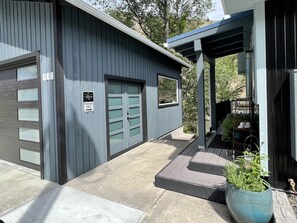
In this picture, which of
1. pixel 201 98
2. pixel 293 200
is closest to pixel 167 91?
pixel 201 98

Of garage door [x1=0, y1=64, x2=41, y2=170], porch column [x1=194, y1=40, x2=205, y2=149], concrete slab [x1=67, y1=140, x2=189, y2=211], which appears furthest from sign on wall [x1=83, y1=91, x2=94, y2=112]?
porch column [x1=194, y1=40, x2=205, y2=149]

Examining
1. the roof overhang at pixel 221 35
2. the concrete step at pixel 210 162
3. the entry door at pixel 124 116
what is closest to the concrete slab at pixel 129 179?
the entry door at pixel 124 116

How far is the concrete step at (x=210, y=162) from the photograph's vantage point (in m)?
3.19

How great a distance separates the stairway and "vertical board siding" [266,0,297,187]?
736mm

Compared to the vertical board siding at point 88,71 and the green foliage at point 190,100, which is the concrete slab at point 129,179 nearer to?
the vertical board siding at point 88,71

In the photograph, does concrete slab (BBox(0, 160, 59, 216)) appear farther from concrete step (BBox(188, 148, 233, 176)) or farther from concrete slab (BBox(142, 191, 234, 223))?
concrete step (BBox(188, 148, 233, 176))

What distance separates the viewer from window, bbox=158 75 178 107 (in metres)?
7.68

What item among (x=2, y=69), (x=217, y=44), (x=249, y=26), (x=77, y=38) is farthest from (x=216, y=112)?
(x=2, y=69)

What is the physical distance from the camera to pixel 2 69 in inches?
182

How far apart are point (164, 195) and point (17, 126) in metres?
3.60

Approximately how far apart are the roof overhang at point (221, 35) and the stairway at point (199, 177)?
2287mm

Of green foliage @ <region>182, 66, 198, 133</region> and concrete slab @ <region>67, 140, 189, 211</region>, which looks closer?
concrete slab @ <region>67, 140, 189, 211</region>

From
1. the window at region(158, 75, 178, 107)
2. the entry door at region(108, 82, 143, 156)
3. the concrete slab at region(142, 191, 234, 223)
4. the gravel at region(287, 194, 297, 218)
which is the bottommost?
the concrete slab at region(142, 191, 234, 223)

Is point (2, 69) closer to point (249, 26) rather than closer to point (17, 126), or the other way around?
point (17, 126)
